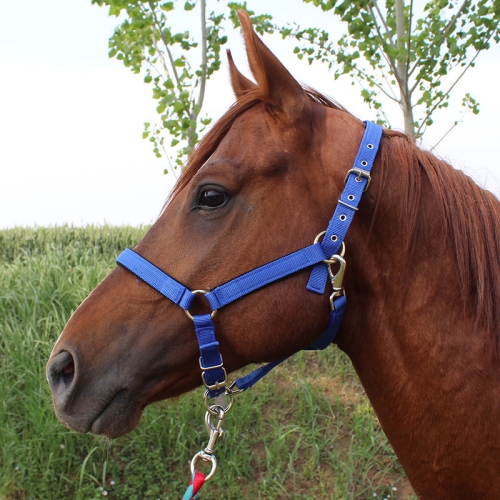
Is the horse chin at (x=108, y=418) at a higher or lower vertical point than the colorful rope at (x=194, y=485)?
higher

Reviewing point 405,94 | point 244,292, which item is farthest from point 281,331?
point 405,94

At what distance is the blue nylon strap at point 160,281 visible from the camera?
1609 mm

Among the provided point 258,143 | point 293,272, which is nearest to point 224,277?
point 293,272

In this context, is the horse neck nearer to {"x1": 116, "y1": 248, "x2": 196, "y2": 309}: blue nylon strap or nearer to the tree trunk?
{"x1": 116, "y1": 248, "x2": 196, "y2": 309}: blue nylon strap

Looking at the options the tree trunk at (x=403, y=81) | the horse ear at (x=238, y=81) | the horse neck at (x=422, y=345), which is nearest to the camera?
the horse neck at (x=422, y=345)

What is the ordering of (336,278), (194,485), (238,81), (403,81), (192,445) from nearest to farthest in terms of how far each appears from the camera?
(336,278) → (194,485) → (238,81) → (192,445) → (403,81)

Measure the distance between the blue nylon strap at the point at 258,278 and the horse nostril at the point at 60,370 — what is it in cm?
49

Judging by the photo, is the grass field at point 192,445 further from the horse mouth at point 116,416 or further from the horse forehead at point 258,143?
the horse forehead at point 258,143

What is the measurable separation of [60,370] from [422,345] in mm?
1174

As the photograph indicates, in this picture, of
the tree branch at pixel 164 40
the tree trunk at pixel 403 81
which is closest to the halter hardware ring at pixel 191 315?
the tree trunk at pixel 403 81

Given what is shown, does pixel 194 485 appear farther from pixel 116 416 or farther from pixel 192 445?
pixel 192 445

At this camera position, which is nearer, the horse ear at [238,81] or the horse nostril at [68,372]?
the horse nostril at [68,372]

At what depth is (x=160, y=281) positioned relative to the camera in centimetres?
163

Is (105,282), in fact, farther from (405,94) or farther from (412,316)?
(405,94)
